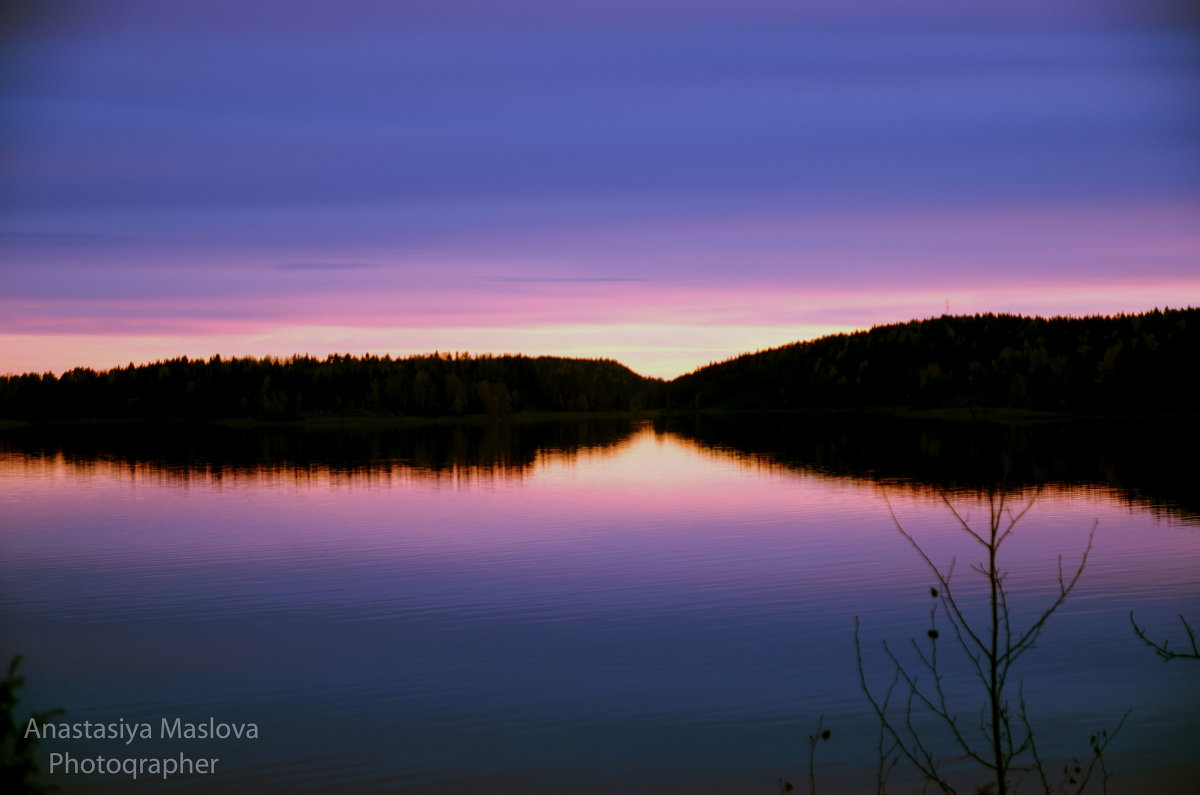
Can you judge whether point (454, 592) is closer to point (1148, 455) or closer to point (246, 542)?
point (246, 542)

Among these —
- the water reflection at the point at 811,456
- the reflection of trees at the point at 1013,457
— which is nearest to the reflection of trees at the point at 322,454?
the water reflection at the point at 811,456

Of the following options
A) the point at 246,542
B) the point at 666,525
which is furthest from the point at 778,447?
the point at 246,542

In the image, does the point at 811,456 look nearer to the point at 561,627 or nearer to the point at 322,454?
the point at 322,454

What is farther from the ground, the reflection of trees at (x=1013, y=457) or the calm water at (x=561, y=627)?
the reflection of trees at (x=1013, y=457)

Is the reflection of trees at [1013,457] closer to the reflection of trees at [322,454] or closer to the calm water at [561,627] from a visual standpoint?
the calm water at [561,627]

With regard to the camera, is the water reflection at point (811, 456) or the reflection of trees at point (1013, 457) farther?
the water reflection at point (811, 456)

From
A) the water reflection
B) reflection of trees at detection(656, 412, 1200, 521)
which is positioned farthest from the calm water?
the water reflection

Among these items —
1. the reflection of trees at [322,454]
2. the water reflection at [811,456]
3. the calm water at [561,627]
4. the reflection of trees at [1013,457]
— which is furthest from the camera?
the reflection of trees at [322,454]

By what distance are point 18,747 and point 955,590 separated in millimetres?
23975

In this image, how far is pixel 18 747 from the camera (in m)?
7.10

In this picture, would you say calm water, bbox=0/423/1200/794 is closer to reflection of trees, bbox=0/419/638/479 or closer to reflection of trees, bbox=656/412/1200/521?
reflection of trees, bbox=656/412/1200/521

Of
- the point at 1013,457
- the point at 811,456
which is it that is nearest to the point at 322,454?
the point at 811,456

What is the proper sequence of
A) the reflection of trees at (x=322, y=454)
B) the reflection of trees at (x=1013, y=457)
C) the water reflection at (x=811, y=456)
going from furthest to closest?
the reflection of trees at (x=322, y=454) → the water reflection at (x=811, y=456) → the reflection of trees at (x=1013, y=457)

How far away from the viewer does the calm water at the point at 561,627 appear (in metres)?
15.2
